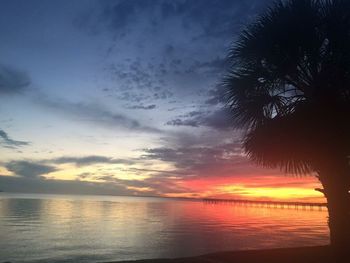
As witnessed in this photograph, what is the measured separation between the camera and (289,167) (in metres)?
12.3

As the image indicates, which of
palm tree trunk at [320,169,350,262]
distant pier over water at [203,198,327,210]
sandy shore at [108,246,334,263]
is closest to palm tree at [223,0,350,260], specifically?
palm tree trunk at [320,169,350,262]

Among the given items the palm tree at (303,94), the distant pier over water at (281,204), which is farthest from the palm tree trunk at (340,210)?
the distant pier over water at (281,204)

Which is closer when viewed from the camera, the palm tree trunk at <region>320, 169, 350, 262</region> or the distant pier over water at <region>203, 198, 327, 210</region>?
the palm tree trunk at <region>320, 169, 350, 262</region>

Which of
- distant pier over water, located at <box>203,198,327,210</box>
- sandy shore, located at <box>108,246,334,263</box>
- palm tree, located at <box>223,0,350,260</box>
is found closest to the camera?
palm tree, located at <box>223,0,350,260</box>

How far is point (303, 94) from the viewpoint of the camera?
12.1 meters

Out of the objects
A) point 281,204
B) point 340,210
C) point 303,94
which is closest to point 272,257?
point 340,210

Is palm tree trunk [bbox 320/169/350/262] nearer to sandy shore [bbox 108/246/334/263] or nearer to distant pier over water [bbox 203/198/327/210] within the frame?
sandy shore [bbox 108/246/334/263]

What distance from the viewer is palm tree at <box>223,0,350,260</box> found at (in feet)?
36.6

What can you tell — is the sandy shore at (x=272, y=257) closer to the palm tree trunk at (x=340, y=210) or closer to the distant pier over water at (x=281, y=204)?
the palm tree trunk at (x=340, y=210)

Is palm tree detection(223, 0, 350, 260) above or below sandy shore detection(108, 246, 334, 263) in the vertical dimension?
above

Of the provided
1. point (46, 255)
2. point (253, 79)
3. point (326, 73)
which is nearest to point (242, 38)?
point (253, 79)

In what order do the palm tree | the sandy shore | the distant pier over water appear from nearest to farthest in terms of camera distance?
the palm tree
the sandy shore
the distant pier over water

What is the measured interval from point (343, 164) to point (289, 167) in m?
1.67

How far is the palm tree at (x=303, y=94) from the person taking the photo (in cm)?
1116
